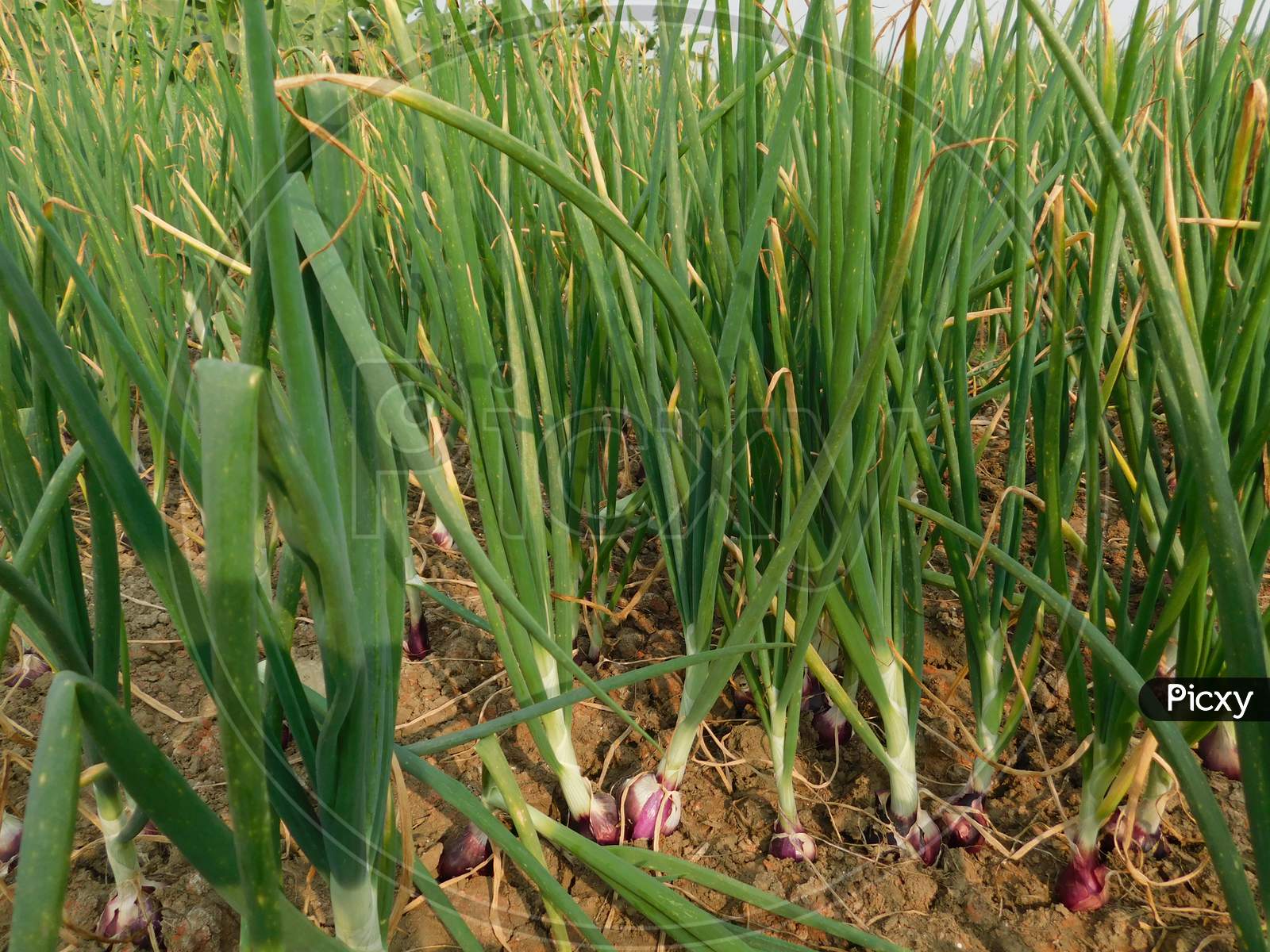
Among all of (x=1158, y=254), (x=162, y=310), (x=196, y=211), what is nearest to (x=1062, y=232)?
(x=1158, y=254)

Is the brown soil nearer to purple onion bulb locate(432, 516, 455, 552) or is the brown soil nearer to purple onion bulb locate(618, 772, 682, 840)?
purple onion bulb locate(618, 772, 682, 840)

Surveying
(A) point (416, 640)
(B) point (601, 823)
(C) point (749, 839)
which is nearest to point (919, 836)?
(C) point (749, 839)

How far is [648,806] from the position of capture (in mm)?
777

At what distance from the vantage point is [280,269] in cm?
32

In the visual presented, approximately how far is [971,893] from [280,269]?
2.45ft

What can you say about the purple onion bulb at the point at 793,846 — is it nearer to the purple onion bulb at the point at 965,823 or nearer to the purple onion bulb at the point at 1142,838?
the purple onion bulb at the point at 965,823

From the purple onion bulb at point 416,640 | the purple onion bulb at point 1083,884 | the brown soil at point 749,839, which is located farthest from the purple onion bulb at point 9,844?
the purple onion bulb at point 1083,884

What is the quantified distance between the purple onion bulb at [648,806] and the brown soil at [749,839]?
31 millimetres

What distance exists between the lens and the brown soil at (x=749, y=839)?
2.28 feet

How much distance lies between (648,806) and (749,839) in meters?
0.11

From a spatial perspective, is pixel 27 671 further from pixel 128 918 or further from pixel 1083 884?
pixel 1083 884

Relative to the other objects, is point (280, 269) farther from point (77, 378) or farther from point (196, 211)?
point (196, 211)

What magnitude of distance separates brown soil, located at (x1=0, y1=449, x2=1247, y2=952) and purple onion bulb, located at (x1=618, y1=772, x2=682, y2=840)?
3 centimetres

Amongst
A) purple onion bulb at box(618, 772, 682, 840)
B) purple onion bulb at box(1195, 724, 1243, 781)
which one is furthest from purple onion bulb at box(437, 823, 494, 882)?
purple onion bulb at box(1195, 724, 1243, 781)
